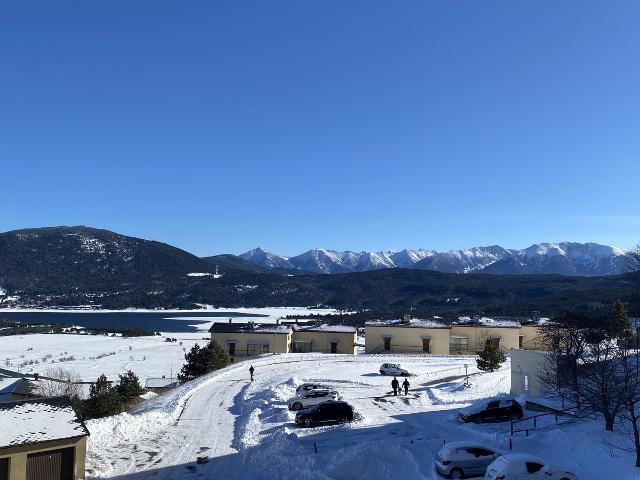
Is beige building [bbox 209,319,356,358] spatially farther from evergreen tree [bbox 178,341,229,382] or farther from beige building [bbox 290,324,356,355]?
evergreen tree [bbox 178,341,229,382]

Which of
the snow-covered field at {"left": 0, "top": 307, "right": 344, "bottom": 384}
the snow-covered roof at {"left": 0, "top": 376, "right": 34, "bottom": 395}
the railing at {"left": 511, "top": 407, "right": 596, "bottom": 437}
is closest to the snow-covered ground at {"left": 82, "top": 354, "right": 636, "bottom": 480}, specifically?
the railing at {"left": 511, "top": 407, "right": 596, "bottom": 437}

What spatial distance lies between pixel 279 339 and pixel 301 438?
141 feet

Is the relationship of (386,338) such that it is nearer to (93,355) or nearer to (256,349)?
(256,349)

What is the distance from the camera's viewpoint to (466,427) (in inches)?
1053

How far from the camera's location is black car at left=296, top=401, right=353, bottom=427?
1081 inches

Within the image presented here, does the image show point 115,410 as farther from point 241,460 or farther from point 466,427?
point 466,427

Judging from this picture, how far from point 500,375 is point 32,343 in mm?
108877

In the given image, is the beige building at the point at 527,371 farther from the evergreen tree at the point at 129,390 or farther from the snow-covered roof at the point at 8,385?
the snow-covered roof at the point at 8,385

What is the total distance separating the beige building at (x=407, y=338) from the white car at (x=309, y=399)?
3665 cm

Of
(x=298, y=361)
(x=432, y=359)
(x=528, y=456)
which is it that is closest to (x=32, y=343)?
(x=298, y=361)

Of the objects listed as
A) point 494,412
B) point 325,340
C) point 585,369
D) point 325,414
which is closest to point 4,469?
point 325,414

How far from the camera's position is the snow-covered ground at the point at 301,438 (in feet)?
67.9

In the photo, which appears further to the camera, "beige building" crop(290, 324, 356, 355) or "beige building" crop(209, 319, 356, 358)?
"beige building" crop(290, 324, 356, 355)

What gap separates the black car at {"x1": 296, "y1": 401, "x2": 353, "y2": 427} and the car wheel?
9406 millimetres
